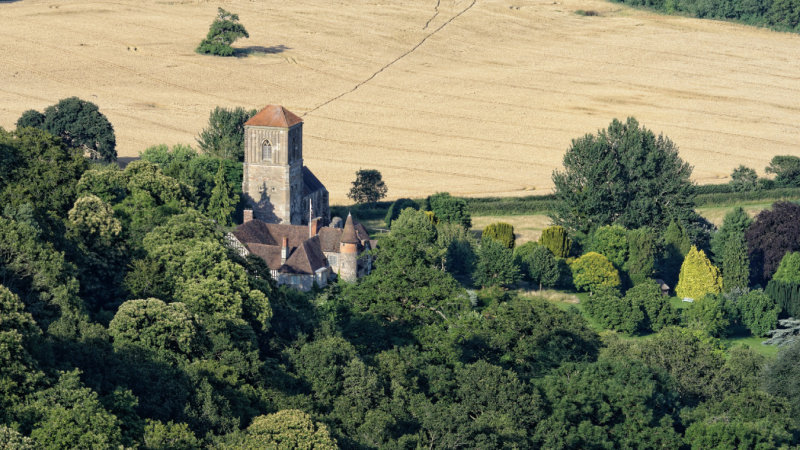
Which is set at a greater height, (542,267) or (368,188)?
(368,188)

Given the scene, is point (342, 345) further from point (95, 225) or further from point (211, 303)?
point (95, 225)

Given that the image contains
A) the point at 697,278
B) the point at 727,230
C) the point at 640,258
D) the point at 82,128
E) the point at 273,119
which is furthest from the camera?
the point at 82,128

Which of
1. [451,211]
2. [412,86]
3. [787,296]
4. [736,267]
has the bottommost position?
[787,296]

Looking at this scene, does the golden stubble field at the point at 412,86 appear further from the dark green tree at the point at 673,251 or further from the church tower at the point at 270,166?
the dark green tree at the point at 673,251

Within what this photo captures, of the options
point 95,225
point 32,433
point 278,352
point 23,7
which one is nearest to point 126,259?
point 95,225

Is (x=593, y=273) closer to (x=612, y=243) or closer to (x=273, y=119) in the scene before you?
(x=612, y=243)

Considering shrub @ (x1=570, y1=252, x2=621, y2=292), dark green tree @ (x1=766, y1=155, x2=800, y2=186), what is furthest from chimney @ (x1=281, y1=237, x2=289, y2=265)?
dark green tree @ (x1=766, y1=155, x2=800, y2=186)

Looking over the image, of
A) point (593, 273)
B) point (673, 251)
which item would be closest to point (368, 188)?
point (593, 273)
